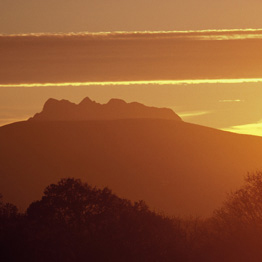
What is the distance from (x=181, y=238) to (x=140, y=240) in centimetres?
521

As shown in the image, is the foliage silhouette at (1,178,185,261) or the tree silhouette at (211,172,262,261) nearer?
the foliage silhouette at (1,178,185,261)

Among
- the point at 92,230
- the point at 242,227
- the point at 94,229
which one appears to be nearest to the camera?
the point at 92,230

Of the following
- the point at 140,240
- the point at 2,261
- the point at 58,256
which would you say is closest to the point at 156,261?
the point at 140,240

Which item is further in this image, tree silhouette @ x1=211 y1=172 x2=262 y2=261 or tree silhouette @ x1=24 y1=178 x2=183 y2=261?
tree silhouette @ x1=211 y1=172 x2=262 y2=261

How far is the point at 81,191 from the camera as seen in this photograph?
74438mm

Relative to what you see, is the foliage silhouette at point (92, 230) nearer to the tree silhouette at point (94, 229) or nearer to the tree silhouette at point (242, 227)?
the tree silhouette at point (94, 229)

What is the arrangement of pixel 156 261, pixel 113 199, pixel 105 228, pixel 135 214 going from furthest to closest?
1. pixel 113 199
2. pixel 135 214
3. pixel 105 228
4. pixel 156 261

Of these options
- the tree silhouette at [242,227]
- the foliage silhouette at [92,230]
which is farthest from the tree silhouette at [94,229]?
the tree silhouette at [242,227]

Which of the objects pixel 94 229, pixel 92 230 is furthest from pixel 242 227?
pixel 92 230

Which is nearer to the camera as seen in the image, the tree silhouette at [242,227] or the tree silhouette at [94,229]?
the tree silhouette at [94,229]

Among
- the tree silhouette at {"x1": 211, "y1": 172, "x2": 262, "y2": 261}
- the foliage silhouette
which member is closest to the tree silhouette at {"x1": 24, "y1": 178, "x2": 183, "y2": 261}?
the foliage silhouette

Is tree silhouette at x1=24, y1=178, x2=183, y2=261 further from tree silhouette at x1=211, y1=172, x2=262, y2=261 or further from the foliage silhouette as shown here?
tree silhouette at x1=211, y1=172, x2=262, y2=261

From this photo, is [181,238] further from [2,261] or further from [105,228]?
[2,261]

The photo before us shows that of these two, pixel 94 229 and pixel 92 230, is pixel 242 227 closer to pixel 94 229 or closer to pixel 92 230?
pixel 94 229
